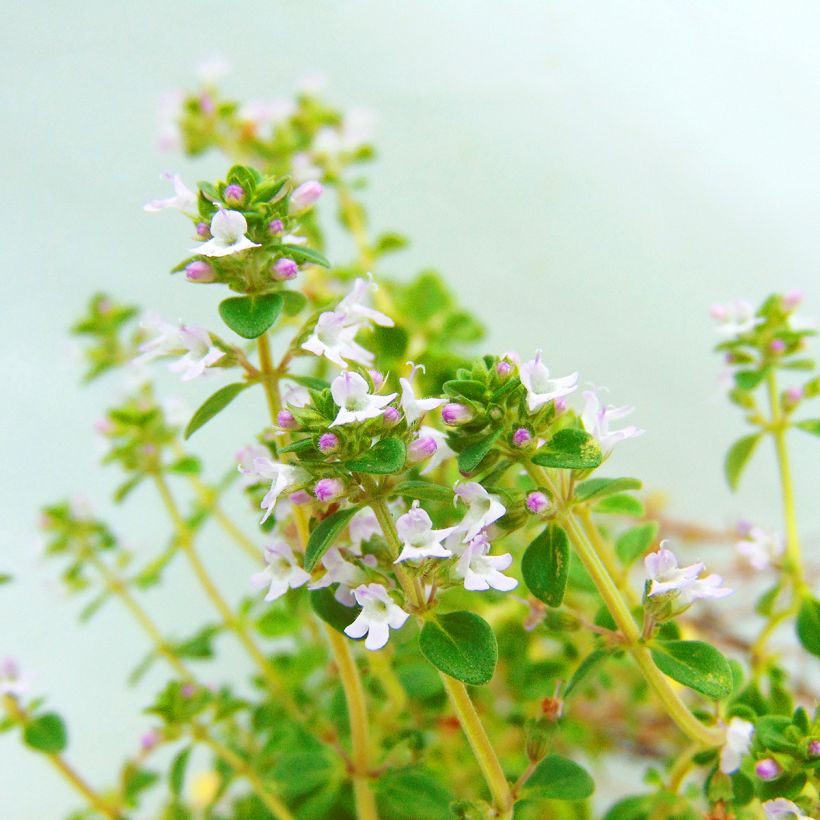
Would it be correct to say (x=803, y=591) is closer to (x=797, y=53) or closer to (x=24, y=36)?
(x=797, y=53)

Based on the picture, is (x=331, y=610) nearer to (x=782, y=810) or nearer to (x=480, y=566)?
(x=480, y=566)

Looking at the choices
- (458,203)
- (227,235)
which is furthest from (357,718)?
(458,203)

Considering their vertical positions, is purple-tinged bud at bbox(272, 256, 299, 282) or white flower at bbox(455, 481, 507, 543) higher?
purple-tinged bud at bbox(272, 256, 299, 282)

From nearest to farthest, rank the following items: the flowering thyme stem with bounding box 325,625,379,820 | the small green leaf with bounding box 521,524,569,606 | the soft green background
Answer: the small green leaf with bounding box 521,524,569,606, the flowering thyme stem with bounding box 325,625,379,820, the soft green background

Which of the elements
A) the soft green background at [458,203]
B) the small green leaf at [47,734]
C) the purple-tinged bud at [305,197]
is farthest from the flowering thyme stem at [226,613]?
the soft green background at [458,203]

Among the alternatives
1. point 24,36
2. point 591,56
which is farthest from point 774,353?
point 24,36

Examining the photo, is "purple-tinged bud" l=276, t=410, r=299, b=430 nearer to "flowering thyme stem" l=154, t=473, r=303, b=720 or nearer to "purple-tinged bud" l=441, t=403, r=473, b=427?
"purple-tinged bud" l=441, t=403, r=473, b=427

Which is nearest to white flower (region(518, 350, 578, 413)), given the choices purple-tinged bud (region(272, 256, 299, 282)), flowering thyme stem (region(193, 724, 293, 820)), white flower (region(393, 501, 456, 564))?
white flower (region(393, 501, 456, 564))
